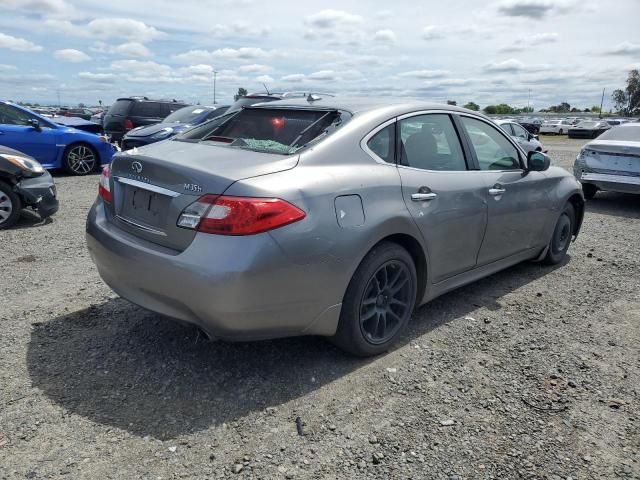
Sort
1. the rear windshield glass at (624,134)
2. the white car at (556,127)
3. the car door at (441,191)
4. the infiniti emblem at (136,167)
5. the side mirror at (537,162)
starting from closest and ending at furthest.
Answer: the infiniti emblem at (136,167), the car door at (441,191), the side mirror at (537,162), the rear windshield glass at (624,134), the white car at (556,127)

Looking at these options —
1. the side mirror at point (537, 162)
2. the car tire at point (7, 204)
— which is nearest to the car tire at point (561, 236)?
the side mirror at point (537, 162)

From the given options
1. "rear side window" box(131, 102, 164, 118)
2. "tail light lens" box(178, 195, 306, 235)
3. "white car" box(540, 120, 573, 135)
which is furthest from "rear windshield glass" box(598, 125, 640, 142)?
"white car" box(540, 120, 573, 135)

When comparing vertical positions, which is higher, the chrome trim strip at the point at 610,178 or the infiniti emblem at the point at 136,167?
the infiniti emblem at the point at 136,167

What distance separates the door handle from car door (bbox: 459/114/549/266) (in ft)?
2.31

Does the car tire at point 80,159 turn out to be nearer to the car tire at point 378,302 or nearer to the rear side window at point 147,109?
the rear side window at point 147,109

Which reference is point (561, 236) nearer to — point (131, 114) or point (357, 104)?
point (357, 104)

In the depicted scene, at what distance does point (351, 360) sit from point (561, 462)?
133cm

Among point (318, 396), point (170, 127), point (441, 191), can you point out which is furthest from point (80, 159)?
point (318, 396)

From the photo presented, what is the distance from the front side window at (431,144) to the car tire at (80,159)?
8991mm

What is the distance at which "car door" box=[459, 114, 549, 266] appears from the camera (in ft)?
13.8

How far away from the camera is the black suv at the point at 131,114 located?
1469 cm

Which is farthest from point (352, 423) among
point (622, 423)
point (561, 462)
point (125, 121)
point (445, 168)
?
point (125, 121)

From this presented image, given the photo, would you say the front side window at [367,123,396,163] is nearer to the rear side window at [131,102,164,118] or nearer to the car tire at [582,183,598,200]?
the car tire at [582,183,598,200]

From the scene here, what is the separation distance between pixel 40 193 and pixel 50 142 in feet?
14.7
